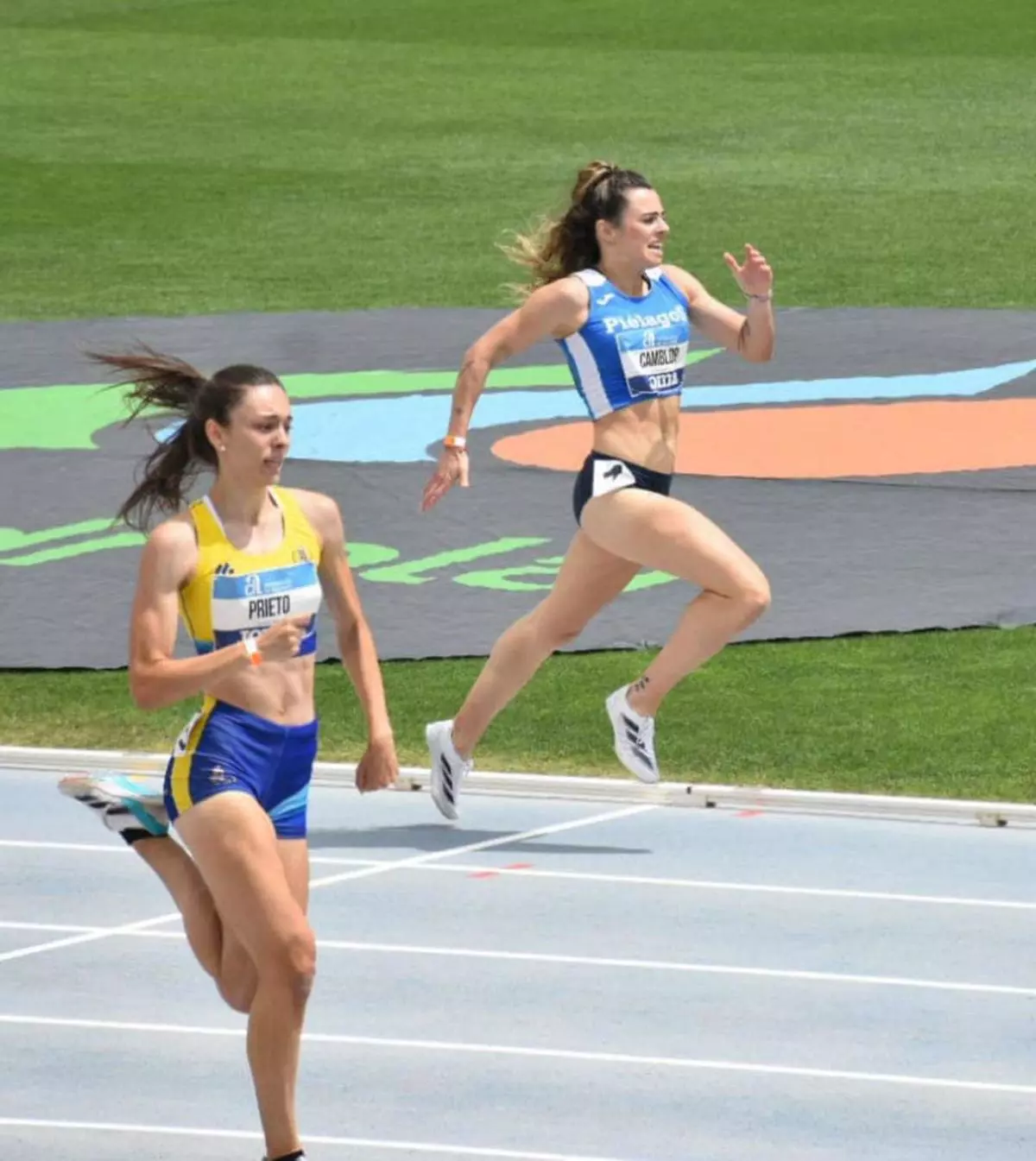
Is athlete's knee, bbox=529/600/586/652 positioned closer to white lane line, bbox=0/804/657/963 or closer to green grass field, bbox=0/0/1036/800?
white lane line, bbox=0/804/657/963

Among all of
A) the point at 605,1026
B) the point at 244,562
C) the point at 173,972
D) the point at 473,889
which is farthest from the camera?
the point at 473,889

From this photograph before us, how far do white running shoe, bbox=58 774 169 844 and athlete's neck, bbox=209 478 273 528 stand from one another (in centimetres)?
75

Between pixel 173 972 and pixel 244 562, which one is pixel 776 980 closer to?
pixel 173 972

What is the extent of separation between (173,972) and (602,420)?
2.64 metres

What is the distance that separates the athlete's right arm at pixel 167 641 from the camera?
707 centimetres

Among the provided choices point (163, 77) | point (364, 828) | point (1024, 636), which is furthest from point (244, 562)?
point (163, 77)

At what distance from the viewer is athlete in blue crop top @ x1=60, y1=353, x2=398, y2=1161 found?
278 inches

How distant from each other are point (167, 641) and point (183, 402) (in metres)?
0.83

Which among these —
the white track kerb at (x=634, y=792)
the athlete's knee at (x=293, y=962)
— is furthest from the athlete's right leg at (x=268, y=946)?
the white track kerb at (x=634, y=792)

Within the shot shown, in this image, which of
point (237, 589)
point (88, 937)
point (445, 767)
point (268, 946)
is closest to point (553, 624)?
point (445, 767)

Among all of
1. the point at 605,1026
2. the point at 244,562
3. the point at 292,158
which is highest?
the point at 292,158

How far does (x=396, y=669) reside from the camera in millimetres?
13109

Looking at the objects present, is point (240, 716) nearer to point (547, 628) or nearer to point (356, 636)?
point (356, 636)

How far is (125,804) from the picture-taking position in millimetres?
7648
